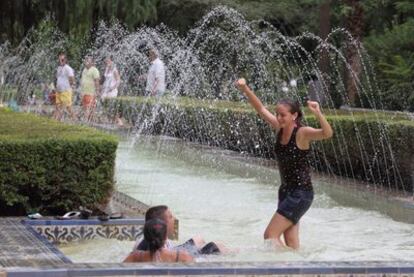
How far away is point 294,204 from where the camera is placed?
786cm

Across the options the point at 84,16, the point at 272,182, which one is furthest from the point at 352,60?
the point at 272,182

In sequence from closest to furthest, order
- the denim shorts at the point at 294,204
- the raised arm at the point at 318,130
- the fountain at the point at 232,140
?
1. the raised arm at the point at 318,130
2. the denim shorts at the point at 294,204
3. the fountain at the point at 232,140

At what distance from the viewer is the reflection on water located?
334 inches

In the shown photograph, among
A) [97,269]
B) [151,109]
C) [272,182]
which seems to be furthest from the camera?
[151,109]

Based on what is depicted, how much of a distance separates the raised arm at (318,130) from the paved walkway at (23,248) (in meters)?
2.13

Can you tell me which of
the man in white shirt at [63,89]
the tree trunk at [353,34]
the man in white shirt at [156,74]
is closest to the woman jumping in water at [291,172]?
the man in white shirt at [156,74]

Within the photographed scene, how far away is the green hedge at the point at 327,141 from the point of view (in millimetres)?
13375

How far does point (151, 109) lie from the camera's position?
2236 centimetres

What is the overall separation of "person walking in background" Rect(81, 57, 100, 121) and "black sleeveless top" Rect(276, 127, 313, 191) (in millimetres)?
15289

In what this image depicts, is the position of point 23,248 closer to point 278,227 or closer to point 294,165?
point 278,227

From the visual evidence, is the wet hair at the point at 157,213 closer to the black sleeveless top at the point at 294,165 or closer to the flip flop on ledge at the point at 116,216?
the black sleeveless top at the point at 294,165

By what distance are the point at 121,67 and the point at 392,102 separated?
29.0ft

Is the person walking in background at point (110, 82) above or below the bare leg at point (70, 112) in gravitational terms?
above

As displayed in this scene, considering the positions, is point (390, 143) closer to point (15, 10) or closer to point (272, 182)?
point (272, 182)
